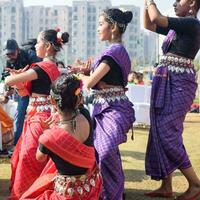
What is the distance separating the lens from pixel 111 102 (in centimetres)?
416

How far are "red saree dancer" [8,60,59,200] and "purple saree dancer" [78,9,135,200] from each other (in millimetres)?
412

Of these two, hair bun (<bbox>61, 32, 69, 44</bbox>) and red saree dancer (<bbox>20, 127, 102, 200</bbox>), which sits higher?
hair bun (<bbox>61, 32, 69, 44</bbox>)

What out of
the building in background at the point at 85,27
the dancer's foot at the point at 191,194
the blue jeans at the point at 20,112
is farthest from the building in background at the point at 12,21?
the dancer's foot at the point at 191,194

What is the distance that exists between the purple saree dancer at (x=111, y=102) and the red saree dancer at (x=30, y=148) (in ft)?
1.35

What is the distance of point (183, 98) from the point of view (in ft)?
14.5

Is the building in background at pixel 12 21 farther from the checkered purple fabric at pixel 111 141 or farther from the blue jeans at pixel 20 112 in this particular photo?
the checkered purple fabric at pixel 111 141

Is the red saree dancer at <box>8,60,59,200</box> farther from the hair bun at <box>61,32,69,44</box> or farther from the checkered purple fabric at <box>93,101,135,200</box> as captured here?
the checkered purple fabric at <box>93,101,135,200</box>

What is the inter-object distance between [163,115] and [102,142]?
754mm

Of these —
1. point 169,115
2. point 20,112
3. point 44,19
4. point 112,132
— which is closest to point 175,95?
point 169,115

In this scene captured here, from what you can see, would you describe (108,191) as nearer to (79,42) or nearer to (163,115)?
(163,115)

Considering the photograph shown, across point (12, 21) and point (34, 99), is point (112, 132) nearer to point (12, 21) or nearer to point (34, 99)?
point (34, 99)

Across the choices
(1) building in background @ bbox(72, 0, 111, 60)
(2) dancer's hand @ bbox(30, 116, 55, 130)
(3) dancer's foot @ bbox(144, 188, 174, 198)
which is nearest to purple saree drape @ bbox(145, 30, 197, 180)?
(3) dancer's foot @ bbox(144, 188, 174, 198)

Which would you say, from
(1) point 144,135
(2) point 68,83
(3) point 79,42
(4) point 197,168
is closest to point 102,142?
(2) point 68,83

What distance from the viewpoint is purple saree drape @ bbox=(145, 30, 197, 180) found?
4.42 meters
